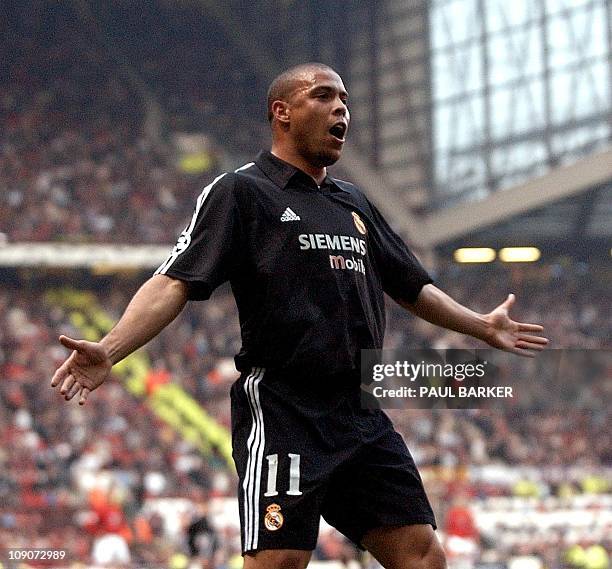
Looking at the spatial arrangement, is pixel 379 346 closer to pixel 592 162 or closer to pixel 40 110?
pixel 592 162

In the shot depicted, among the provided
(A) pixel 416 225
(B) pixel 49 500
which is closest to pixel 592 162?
(A) pixel 416 225

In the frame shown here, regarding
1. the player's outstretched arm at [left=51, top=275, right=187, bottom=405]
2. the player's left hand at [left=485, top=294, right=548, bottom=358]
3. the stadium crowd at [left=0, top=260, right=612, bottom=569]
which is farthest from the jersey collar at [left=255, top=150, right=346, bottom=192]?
the stadium crowd at [left=0, top=260, right=612, bottom=569]

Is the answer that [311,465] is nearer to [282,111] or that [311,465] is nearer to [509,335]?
[509,335]

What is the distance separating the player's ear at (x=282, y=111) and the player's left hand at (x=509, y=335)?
875mm

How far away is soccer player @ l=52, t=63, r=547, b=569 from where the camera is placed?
141 inches

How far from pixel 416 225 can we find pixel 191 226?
81.4 ft

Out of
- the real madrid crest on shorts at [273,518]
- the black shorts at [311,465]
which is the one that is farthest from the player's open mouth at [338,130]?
the real madrid crest on shorts at [273,518]

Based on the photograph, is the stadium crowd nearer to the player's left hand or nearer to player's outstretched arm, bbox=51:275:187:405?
the player's left hand

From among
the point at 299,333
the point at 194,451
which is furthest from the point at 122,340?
the point at 194,451

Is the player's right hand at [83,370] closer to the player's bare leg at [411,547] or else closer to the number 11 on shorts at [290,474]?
the number 11 on shorts at [290,474]

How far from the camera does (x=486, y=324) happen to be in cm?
406

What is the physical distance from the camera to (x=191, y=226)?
3721 mm

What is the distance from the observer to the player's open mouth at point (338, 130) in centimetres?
382

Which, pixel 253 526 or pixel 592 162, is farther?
pixel 592 162
